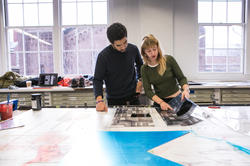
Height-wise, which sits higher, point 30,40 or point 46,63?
point 30,40

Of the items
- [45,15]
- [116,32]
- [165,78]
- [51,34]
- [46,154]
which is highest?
[45,15]

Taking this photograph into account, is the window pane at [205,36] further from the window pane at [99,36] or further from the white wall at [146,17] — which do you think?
the window pane at [99,36]

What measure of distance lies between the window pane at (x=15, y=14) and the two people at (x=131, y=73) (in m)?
3.17

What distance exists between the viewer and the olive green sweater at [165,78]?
1793 millimetres

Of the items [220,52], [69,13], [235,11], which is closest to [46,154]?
[69,13]

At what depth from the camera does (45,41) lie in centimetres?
415

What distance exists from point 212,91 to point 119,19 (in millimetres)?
2138

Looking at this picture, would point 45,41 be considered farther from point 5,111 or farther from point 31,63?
point 5,111

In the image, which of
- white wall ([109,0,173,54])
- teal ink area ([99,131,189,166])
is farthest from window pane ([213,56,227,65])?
teal ink area ([99,131,189,166])

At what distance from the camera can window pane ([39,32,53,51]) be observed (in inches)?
163

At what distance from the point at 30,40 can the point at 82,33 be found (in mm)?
1114

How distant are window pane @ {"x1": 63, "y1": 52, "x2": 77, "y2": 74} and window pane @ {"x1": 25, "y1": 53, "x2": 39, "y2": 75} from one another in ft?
1.97

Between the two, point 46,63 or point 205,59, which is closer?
point 205,59

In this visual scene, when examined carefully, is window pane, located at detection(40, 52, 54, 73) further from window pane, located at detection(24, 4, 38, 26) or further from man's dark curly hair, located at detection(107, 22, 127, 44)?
man's dark curly hair, located at detection(107, 22, 127, 44)
